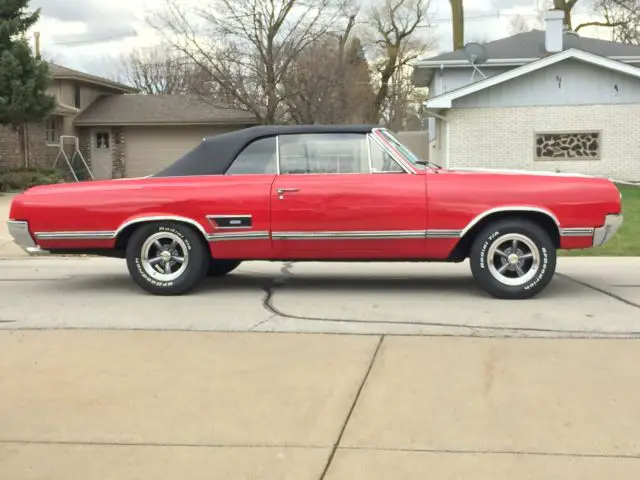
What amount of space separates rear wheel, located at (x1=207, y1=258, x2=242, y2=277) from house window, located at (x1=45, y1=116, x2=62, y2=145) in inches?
1009

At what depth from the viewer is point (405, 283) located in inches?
331

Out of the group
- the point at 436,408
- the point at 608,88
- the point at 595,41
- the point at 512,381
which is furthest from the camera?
the point at 595,41

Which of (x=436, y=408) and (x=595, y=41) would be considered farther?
(x=595, y=41)

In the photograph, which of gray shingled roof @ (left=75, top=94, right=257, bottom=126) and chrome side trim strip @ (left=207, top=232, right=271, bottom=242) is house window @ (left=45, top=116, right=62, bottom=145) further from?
chrome side trim strip @ (left=207, top=232, right=271, bottom=242)

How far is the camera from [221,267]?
344 inches

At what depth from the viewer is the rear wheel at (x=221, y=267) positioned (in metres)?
8.58

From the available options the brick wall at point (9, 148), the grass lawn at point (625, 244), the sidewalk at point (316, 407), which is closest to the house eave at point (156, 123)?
the brick wall at point (9, 148)

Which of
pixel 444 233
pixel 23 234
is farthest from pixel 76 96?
pixel 444 233

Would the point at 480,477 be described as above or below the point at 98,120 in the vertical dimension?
below

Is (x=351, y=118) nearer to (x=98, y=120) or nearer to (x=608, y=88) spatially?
(x=98, y=120)

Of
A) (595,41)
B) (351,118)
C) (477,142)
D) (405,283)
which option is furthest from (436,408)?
(351,118)

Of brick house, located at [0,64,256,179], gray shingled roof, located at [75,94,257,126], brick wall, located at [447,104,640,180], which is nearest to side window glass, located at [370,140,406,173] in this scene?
brick wall, located at [447,104,640,180]

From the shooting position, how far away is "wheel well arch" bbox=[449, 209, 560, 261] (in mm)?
7105

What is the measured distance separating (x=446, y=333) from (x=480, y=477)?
2.53 m
